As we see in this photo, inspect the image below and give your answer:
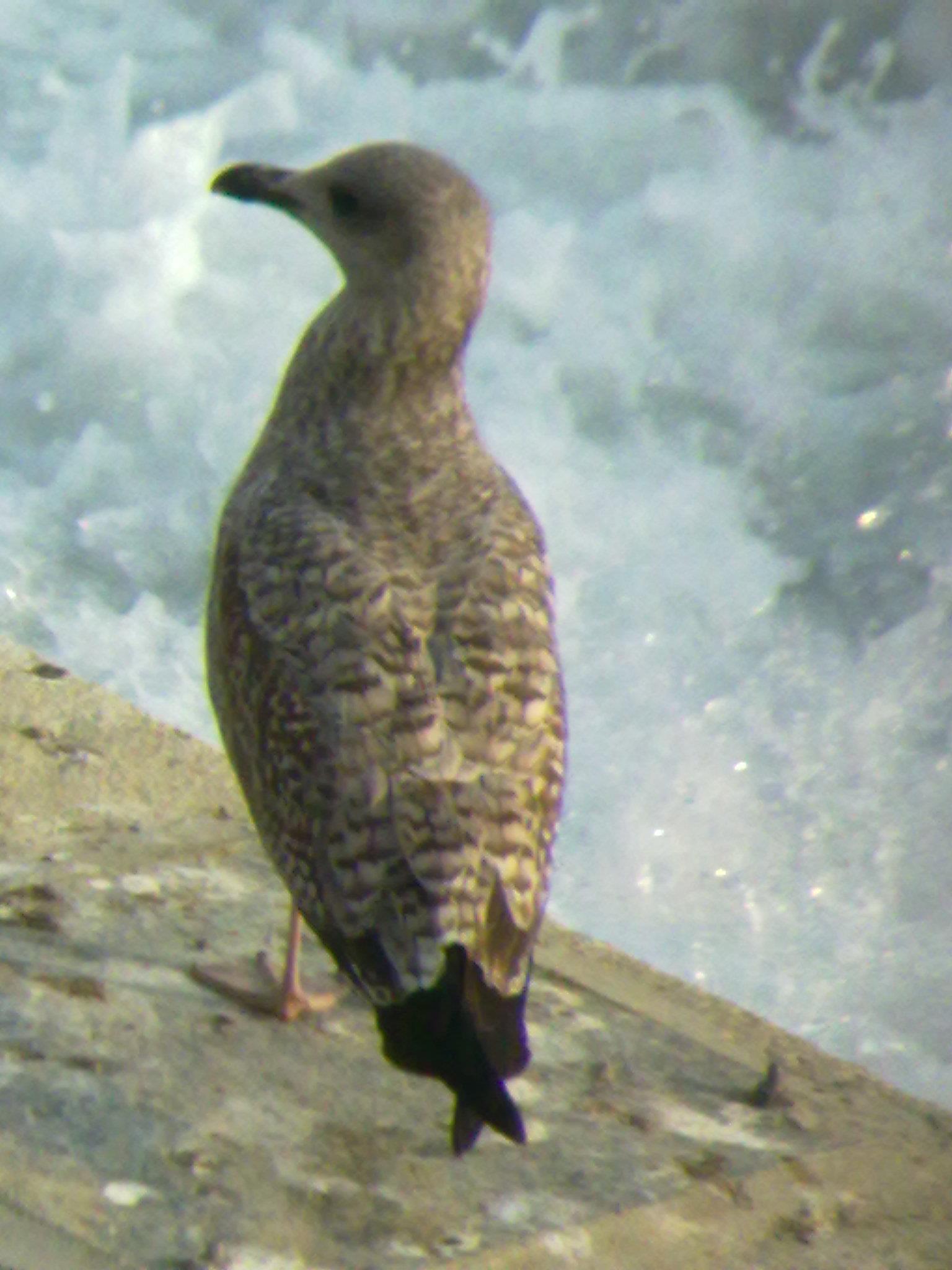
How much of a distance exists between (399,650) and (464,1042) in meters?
0.53

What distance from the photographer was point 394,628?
279 centimetres

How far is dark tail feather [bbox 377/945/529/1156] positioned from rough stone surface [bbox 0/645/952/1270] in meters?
0.19

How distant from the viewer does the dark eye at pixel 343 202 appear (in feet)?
11.1

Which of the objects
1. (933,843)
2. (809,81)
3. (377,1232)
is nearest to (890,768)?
(933,843)

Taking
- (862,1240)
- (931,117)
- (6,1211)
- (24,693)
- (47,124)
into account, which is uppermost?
(931,117)

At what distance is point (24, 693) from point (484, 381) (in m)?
3.90

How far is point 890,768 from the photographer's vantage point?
6.86 m

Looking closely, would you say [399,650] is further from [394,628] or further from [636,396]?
[636,396]

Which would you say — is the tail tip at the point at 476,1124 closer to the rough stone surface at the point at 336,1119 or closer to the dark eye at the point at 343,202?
the rough stone surface at the point at 336,1119

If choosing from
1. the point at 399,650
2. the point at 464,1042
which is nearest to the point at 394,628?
the point at 399,650

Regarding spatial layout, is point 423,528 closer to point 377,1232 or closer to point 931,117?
point 377,1232

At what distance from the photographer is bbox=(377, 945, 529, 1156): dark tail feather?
244 cm

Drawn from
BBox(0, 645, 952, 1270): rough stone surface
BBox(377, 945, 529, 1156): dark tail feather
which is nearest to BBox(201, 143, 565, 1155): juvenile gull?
BBox(377, 945, 529, 1156): dark tail feather

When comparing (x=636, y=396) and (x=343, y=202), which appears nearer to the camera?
(x=343, y=202)
